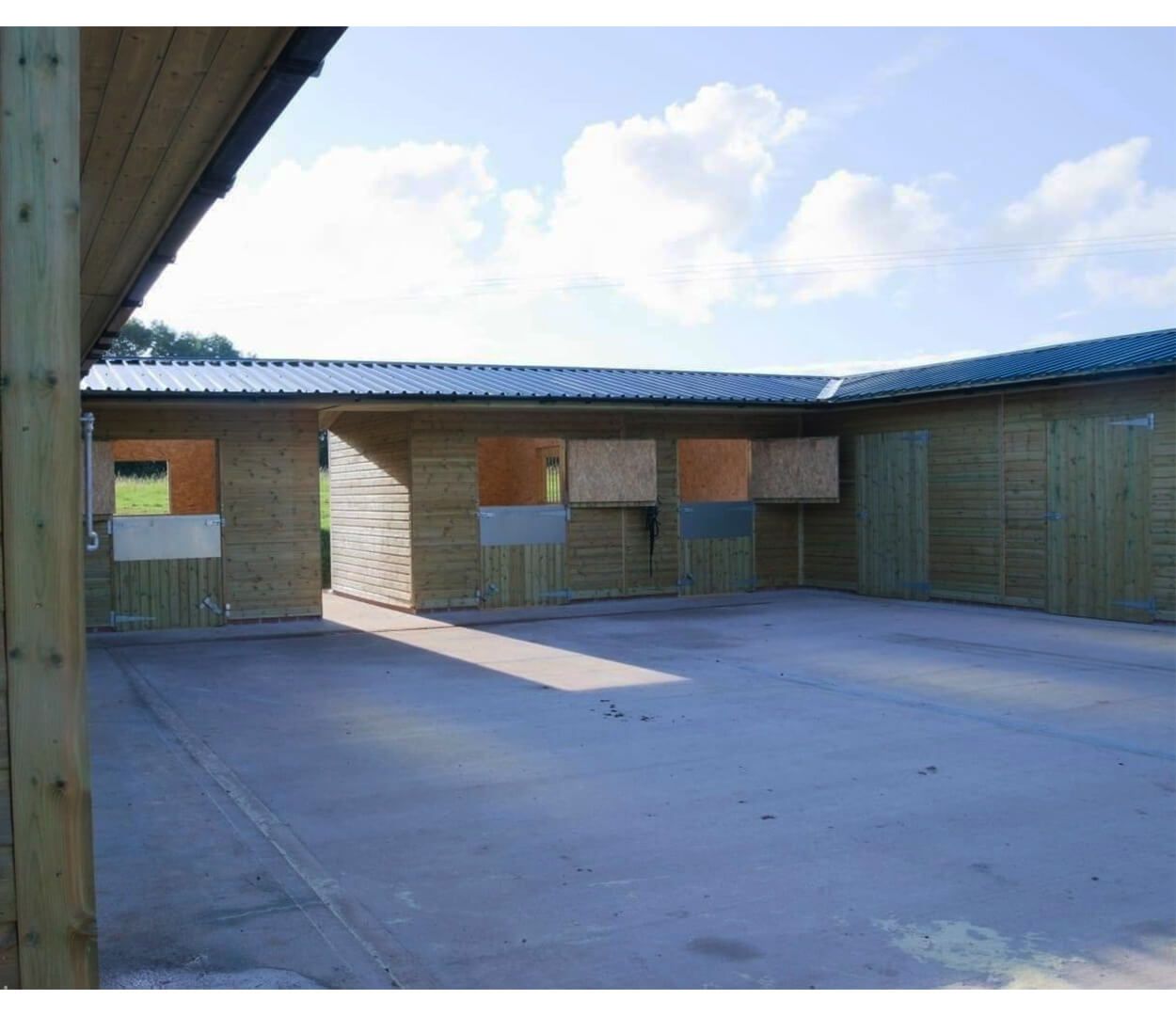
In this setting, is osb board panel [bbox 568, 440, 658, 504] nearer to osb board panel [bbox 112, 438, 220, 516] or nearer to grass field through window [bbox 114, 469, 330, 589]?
osb board panel [bbox 112, 438, 220, 516]

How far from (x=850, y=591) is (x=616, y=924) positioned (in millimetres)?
10929

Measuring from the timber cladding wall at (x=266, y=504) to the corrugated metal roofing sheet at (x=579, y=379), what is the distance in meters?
0.40

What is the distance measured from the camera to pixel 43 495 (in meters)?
2.20

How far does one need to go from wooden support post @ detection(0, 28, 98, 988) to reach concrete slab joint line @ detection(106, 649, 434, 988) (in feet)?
3.73

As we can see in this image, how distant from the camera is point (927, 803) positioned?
4828 mm

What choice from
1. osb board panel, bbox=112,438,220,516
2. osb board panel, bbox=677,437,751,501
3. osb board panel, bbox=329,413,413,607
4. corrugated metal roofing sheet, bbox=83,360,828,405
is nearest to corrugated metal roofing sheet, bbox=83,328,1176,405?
corrugated metal roofing sheet, bbox=83,360,828,405

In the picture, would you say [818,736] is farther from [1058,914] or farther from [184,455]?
[184,455]

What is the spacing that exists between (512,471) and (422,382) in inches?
127

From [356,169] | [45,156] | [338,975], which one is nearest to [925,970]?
[338,975]


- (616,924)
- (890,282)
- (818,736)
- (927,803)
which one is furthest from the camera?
(890,282)

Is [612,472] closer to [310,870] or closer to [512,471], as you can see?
[512,471]

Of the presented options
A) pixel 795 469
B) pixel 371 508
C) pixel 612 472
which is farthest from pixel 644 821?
pixel 795 469

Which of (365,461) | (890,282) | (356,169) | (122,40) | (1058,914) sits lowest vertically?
(1058,914)

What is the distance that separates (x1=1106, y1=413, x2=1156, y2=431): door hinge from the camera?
10469mm
